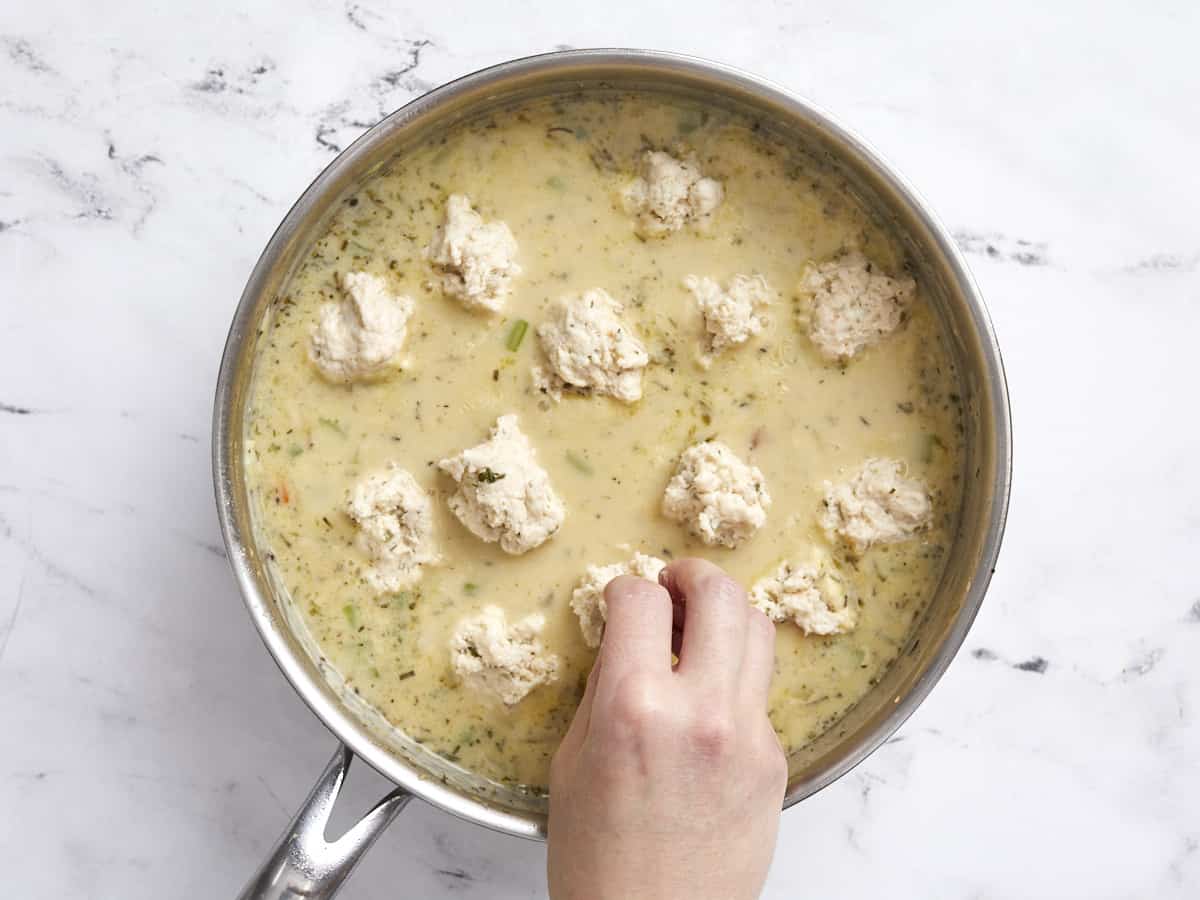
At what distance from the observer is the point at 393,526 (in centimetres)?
156

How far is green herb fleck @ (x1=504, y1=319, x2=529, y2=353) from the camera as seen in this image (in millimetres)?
1566

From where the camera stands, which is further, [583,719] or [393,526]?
[393,526]

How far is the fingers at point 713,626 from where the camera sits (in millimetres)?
1356

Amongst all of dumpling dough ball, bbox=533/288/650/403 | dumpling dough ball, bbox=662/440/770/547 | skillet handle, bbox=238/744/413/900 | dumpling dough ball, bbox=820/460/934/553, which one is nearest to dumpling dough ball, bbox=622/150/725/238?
dumpling dough ball, bbox=533/288/650/403

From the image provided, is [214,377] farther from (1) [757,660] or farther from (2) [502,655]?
(1) [757,660]

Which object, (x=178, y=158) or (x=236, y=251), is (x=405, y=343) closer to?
(x=236, y=251)

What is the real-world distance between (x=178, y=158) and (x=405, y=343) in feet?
1.92

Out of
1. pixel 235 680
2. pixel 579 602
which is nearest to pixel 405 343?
pixel 579 602

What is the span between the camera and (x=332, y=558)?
5.27ft

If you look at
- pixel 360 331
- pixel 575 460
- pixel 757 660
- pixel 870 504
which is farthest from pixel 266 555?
pixel 870 504

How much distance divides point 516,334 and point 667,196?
0.29m

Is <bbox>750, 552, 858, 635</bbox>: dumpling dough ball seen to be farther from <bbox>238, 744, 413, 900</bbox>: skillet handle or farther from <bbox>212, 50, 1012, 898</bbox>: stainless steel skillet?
<bbox>238, 744, 413, 900</bbox>: skillet handle

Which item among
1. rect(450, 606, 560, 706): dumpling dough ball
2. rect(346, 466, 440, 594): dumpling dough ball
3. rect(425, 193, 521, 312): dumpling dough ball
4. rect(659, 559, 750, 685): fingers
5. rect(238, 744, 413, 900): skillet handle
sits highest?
rect(425, 193, 521, 312): dumpling dough ball

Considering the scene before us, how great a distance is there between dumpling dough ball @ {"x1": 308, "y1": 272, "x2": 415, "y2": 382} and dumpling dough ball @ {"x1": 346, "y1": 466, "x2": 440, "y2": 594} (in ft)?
0.51
